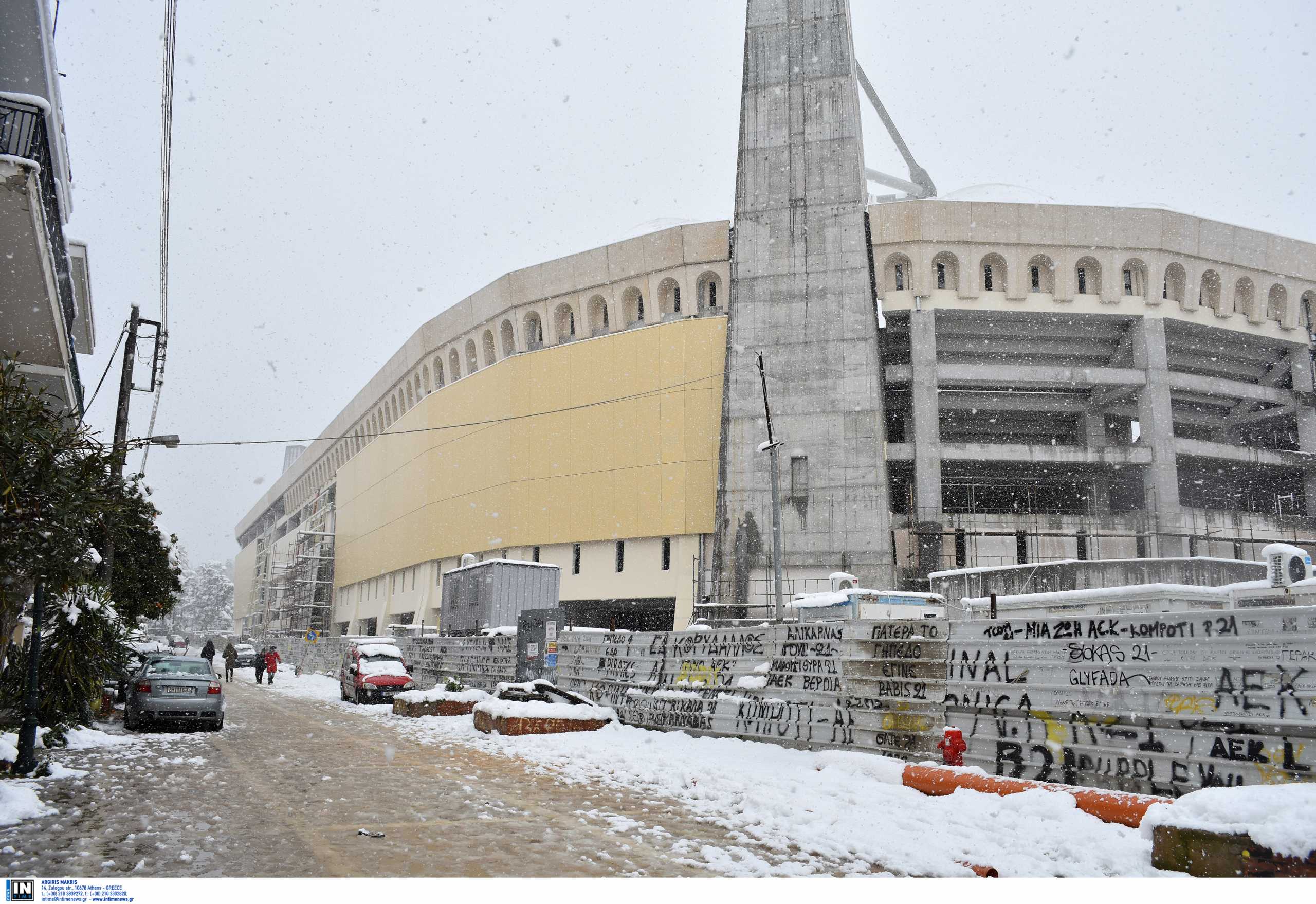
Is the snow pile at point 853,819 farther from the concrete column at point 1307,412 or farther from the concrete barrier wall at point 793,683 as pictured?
the concrete column at point 1307,412

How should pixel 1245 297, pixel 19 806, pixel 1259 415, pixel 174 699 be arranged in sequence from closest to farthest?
pixel 19 806 → pixel 174 699 → pixel 1245 297 → pixel 1259 415

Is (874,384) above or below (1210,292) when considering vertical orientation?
below

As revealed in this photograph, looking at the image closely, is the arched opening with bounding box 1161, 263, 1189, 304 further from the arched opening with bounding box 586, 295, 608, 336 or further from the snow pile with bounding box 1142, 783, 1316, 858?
the snow pile with bounding box 1142, 783, 1316, 858

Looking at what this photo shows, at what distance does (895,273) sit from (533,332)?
19.2m

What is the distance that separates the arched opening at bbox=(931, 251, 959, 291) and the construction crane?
33.2 ft

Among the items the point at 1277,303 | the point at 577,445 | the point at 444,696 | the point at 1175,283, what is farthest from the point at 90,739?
the point at 1277,303

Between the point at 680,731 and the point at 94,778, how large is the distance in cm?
874

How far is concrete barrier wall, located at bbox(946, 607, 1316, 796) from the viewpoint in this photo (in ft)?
25.2

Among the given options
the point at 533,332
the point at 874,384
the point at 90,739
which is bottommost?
the point at 90,739

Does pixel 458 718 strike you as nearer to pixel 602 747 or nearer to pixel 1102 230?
pixel 602 747

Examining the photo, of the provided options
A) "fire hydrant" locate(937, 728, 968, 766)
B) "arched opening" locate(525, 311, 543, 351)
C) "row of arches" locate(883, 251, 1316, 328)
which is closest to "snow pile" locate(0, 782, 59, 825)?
"fire hydrant" locate(937, 728, 968, 766)

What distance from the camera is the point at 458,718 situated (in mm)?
20719

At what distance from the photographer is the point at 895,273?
38125 mm

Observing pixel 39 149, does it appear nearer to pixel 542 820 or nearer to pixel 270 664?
pixel 542 820
